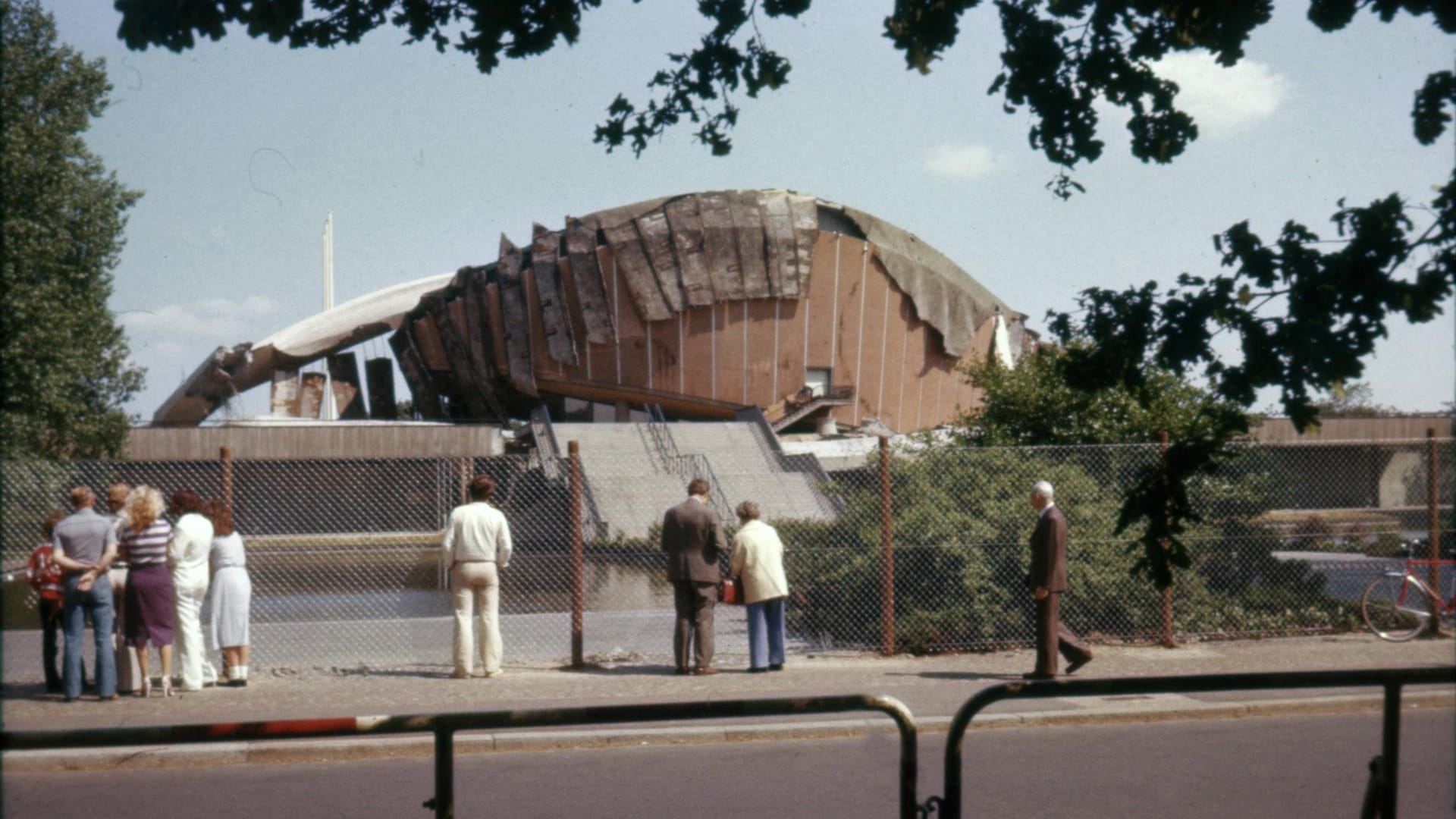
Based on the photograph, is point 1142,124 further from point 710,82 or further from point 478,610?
point 478,610

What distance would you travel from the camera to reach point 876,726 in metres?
8.62

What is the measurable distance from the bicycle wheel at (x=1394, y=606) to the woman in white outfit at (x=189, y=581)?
10.8m

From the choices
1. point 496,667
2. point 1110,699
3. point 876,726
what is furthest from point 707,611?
point 1110,699

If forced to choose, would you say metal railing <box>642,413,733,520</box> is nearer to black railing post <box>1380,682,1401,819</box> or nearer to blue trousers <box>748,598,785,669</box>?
blue trousers <box>748,598,785,669</box>

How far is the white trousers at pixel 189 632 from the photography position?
1005cm

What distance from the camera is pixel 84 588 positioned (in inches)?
376

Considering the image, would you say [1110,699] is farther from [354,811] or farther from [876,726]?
[354,811]

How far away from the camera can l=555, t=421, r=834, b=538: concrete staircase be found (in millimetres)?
25969

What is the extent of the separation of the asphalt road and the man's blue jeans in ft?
7.68

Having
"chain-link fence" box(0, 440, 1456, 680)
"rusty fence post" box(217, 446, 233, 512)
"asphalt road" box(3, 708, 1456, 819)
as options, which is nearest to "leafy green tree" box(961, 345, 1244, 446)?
"chain-link fence" box(0, 440, 1456, 680)

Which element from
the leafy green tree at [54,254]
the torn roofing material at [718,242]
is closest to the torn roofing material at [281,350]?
the torn roofing material at [718,242]

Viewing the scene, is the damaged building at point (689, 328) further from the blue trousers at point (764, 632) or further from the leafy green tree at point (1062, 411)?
the blue trousers at point (764, 632)

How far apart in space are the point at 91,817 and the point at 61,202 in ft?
75.4

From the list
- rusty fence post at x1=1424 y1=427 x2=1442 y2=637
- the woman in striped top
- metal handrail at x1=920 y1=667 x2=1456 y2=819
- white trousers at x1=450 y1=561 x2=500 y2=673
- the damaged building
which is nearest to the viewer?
metal handrail at x1=920 y1=667 x2=1456 y2=819
